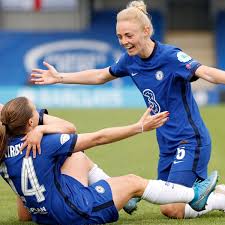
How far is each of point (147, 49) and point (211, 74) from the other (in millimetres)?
694

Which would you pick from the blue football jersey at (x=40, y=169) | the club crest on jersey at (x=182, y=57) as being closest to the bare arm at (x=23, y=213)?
the blue football jersey at (x=40, y=169)

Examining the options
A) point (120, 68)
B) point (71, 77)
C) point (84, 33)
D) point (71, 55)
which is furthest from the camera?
point (84, 33)

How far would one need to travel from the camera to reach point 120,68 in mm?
7250

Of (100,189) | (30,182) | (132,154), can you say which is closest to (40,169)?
(30,182)

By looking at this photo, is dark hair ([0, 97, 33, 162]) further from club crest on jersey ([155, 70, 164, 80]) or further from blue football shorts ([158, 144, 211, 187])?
blue football shorts ([158, 144, 211, 187])

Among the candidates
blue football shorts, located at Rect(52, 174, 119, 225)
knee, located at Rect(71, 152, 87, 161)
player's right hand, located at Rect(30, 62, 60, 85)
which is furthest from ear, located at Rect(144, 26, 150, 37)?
blue football shorts, located at Rect(52, 174, 119, 225)

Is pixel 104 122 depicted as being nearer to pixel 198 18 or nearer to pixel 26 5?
pixel 26 5

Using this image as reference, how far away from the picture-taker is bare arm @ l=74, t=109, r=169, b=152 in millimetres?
5828

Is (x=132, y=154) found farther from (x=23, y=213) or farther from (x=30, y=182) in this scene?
(x=30, y=182)

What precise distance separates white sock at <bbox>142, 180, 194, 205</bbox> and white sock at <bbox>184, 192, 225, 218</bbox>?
0.35m

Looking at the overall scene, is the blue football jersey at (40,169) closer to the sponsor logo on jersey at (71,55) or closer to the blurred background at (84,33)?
the blurred background at (84,33)

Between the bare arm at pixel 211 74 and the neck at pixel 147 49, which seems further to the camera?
the neck at pixel 147 49

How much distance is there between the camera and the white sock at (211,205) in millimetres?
6703

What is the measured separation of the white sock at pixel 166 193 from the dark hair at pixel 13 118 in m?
1.06
